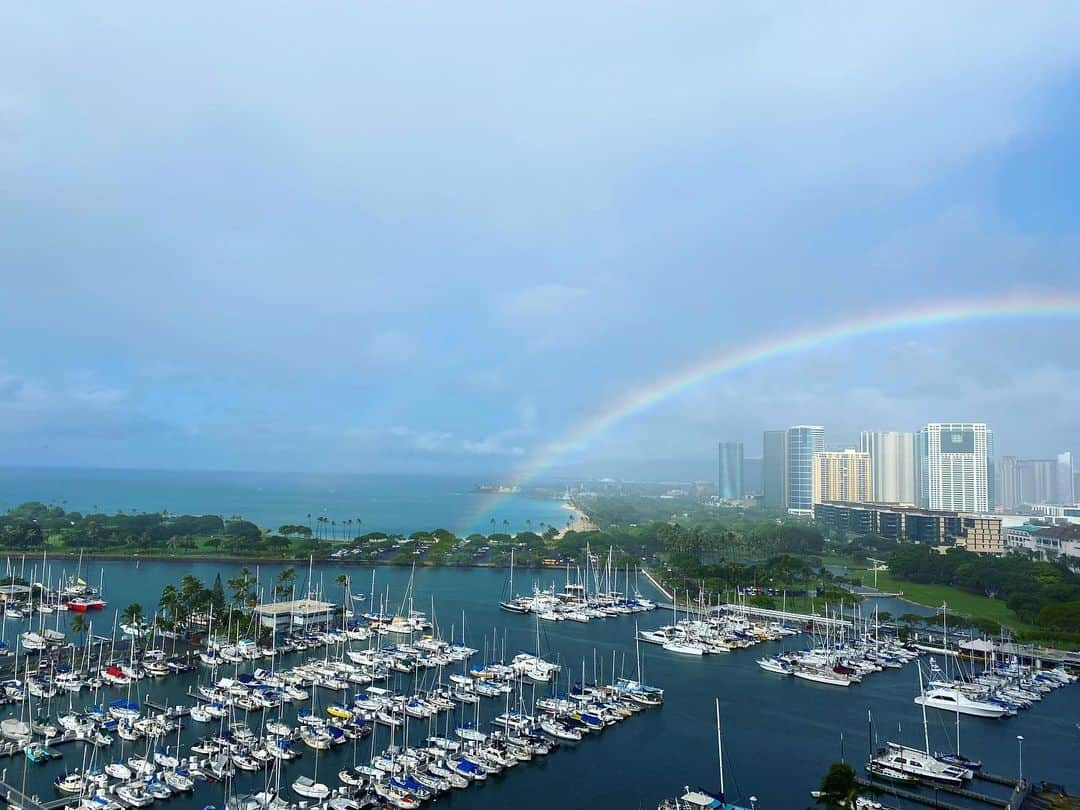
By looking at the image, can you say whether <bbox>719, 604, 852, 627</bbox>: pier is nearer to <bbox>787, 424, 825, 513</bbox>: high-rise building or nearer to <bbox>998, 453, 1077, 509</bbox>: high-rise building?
<bbox>787, 424, 825, 513</bbox>: high-rise building

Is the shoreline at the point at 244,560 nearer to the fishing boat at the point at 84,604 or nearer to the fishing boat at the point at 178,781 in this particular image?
the fishing boat at the point at 84,604

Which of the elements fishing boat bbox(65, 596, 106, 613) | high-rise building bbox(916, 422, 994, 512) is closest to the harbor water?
fishing boat bbox(65, 596, 106, 613)

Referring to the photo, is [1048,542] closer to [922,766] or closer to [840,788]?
[922,766]

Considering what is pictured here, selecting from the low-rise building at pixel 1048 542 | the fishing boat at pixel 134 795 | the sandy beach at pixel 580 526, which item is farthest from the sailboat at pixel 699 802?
the sandy beach at pixel 580 526

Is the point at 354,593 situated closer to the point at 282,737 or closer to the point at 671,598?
the point at 671,598

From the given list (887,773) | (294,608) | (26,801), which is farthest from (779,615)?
(26,801)
